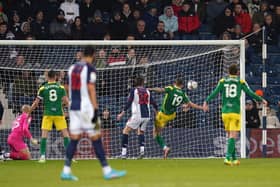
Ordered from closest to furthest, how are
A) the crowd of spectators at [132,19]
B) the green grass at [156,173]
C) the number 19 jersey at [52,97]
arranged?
1. the green grass at [156,173]
2. the number 19 jersey at [52,97]
3. the crowd of spectators at [132,19]

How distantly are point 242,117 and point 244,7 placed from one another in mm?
5961

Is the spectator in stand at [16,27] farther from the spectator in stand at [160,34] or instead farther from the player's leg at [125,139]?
the player's leg at [125,139]

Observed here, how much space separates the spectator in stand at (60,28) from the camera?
2270 centimetres

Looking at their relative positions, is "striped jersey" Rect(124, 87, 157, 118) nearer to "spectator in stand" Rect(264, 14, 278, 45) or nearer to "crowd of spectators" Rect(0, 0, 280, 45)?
"crowd of spectators" Rect(0, 0, 280, 45)

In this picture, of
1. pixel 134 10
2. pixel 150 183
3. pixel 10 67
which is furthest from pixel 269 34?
pixel 150 183

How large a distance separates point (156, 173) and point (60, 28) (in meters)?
8.23

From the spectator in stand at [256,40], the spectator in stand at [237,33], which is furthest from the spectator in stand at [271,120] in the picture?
the spectator in stand at [256,40]

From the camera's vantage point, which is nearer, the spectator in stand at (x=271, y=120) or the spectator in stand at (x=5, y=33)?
the spectator in stand at (x=271, y=120)

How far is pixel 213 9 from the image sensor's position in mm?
25406

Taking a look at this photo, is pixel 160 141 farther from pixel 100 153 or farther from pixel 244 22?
pixel 100 153

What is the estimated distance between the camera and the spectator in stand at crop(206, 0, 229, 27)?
25312 millimetres

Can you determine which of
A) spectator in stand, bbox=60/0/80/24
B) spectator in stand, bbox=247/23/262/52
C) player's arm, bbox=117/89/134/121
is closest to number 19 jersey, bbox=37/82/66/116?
player's arm, bbox=117/89/134/121

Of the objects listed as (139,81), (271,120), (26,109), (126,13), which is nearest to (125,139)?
(139,81)

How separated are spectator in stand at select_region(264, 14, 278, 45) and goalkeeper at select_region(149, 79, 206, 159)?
5290mm
